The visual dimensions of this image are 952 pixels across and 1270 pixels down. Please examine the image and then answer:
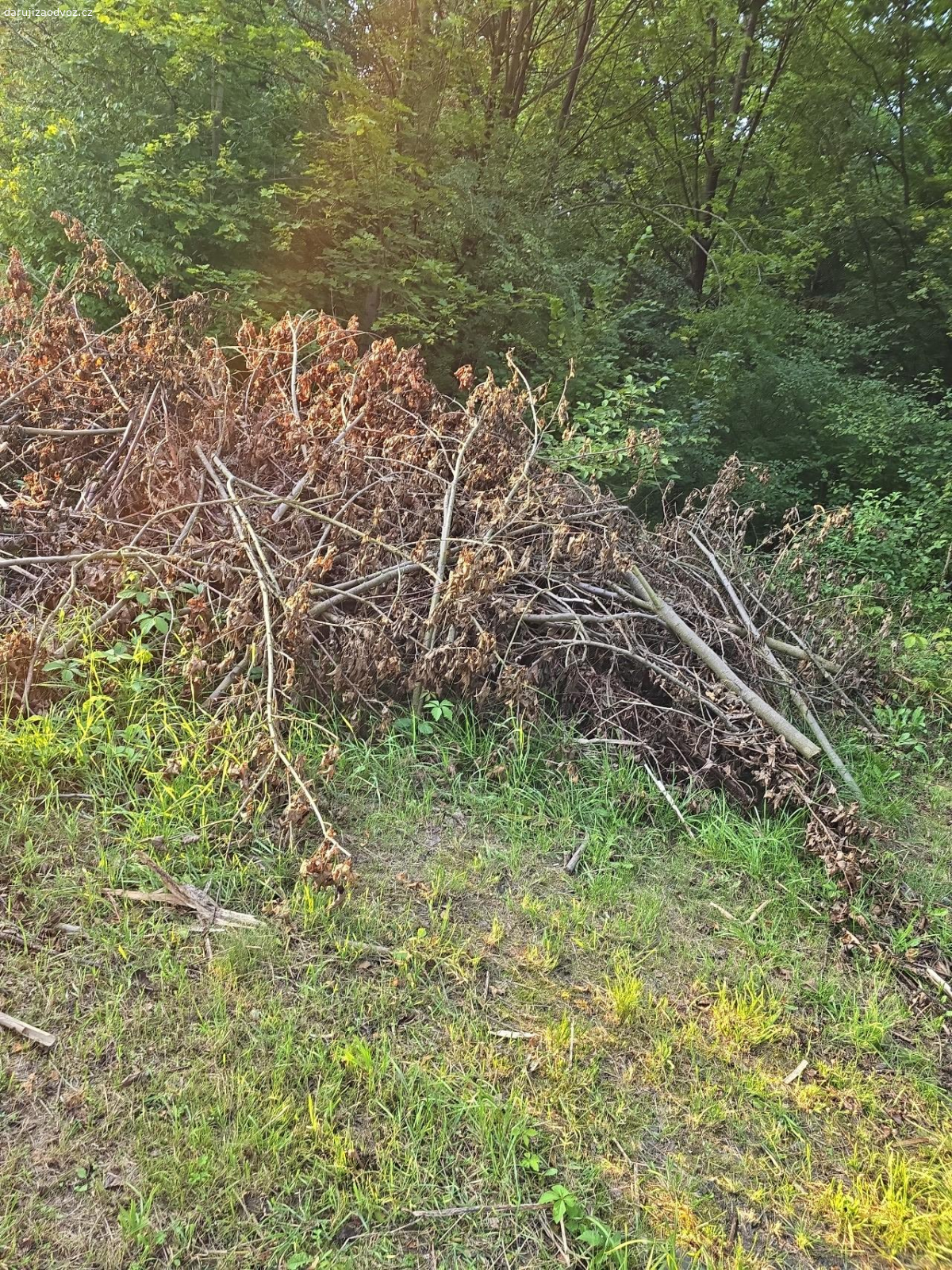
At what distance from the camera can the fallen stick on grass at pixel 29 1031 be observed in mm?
2014

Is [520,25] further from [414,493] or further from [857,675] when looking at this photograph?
[857,675]

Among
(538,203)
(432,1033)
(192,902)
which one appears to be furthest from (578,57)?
(432,1033)

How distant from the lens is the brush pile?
10.6 ft

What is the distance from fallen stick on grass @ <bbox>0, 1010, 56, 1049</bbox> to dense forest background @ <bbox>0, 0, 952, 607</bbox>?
429 centimetres

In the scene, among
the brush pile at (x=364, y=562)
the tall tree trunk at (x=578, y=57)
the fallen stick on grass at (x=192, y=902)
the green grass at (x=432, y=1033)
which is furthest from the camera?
the tall tree trunk at (x=578, y=57)

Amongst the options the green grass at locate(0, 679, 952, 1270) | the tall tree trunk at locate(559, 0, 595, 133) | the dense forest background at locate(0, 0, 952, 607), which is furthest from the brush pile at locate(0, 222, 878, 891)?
the tall tree trunk at locate(559, 0, 595, 133)

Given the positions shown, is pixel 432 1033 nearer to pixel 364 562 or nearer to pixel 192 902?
pixel 192 902

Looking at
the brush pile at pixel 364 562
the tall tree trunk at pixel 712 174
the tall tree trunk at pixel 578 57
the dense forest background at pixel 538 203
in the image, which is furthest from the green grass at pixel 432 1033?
the tall tree trunk at pixel 712 174

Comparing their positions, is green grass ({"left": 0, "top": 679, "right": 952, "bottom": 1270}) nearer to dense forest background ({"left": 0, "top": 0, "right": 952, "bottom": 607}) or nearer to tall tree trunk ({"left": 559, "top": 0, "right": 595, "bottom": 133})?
dense forest background ({"left": 0, "top": 0, "right": 952, "bottom": 607})

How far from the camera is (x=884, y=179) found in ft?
29.3

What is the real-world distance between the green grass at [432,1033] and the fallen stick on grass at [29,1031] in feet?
0.10

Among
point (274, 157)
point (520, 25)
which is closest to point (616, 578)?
point (274, 157)

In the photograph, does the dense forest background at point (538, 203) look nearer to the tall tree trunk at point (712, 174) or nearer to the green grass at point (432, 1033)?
the tall tree trunk at point (712, 174)

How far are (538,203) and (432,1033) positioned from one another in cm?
785
